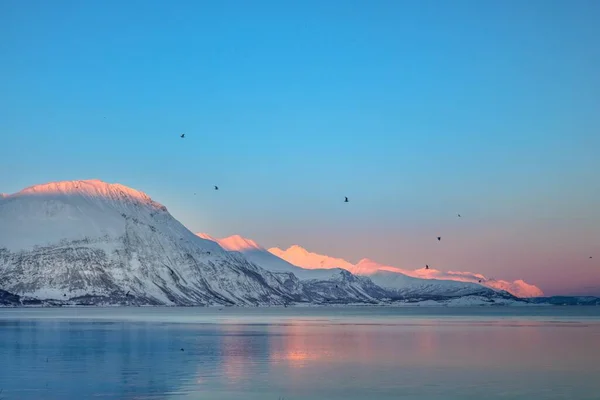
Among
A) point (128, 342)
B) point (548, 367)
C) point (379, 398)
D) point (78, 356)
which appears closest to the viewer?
point (379, 398)

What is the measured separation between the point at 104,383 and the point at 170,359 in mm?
17277

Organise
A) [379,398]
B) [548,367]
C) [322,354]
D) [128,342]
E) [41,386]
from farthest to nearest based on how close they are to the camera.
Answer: [128,342] → [322,354] → [548,367] → [41,386] → [379,398]

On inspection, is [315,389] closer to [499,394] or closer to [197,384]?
[197,384]

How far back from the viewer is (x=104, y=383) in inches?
2095

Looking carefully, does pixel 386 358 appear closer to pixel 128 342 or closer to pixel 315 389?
pixel 315 389

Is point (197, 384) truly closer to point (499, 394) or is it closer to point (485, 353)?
point (499, 394)

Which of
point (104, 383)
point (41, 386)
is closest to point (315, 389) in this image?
point (104, 383)

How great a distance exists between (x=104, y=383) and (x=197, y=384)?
21.3ft

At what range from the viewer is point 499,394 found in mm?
49438

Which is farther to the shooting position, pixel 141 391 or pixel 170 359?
pixel 170 359

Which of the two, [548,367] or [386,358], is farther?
[386,358]

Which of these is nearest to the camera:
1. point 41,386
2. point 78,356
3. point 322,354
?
point 41,386

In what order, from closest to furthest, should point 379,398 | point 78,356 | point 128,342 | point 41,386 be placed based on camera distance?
point 379,398 < point 41,386 < point 78,356 < point 128,342

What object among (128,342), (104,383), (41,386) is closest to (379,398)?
(104,383)
